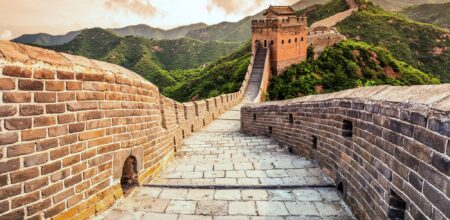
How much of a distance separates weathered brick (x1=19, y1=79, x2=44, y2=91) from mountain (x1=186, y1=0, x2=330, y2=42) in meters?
137

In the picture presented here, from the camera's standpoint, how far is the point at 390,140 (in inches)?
104

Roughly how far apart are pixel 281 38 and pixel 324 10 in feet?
110

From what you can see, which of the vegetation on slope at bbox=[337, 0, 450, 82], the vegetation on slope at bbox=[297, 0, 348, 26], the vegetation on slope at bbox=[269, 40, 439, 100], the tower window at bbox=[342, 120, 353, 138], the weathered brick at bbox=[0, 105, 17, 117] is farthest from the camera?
the vegetation on slope at bbox=[297, 0, 348, 26]

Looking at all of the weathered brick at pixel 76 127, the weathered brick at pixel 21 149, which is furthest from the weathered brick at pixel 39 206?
the weathered brick at pixel 76 127

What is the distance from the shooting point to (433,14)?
8706 cm

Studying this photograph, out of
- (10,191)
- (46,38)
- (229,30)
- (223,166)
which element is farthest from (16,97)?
(46,38)

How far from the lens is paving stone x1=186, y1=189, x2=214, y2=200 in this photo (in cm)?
384

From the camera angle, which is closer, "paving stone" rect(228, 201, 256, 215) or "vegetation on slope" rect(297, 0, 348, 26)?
"paving stone" rect(228, 201, 256, 215)

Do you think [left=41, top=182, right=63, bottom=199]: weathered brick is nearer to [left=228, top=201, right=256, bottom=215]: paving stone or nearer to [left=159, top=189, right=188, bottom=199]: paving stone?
[left=159, top=189, right=188, bottom=199]: paving stone

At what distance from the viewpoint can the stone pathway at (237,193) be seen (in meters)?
3.38

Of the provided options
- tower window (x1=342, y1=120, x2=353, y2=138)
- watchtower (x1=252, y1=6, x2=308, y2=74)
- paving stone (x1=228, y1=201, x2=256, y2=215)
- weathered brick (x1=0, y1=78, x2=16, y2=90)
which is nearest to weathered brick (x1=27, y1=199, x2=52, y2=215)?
weathered brick (x1=0, y1=78, x2=16, y2=90)

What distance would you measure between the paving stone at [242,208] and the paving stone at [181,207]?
0.43 metres

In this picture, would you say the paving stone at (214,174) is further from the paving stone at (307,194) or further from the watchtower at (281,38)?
the watchtower at (281,38)

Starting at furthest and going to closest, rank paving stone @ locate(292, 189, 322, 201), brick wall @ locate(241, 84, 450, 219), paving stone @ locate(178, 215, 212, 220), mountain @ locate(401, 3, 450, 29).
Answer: mountain @ locate(401, 3, 450, 29)
paving stone @ locate(292, 189, 322, 201)
paving stone @ locate(178, 215, 212, 220)
brick wall @ locate(241, 84, 450, 219)
